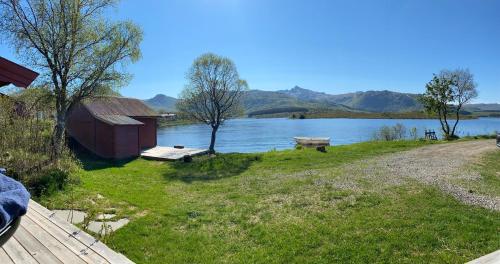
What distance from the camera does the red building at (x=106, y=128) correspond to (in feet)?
95.8

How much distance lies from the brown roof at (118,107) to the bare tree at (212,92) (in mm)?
4010

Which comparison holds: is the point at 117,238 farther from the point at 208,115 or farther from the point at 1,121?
the point at 208,115

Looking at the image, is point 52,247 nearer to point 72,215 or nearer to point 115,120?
point 72,215

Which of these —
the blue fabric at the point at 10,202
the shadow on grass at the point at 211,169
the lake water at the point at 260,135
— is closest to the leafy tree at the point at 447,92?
the lake water at the point at 260,135

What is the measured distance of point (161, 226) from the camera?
9859 millimetres

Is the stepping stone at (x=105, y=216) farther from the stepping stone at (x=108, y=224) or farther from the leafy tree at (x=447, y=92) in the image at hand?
the leafy tree at (x=447, y=92)

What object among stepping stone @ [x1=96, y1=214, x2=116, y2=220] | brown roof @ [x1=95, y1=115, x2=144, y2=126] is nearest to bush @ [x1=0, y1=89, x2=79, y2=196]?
stepping stone @ [x1=96, y1=214, x2=116, y2=220]

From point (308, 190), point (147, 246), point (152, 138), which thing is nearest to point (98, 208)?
point (147, 246)

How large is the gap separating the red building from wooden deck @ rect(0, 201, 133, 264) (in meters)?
22.6

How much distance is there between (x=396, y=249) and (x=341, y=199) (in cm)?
452

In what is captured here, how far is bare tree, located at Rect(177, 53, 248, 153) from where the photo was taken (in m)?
37.8

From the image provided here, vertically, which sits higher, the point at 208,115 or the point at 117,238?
the point at 208,115

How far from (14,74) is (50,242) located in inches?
102

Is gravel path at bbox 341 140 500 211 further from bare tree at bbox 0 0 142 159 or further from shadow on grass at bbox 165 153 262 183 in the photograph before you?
bare tree at bbox 0 0 142 159
